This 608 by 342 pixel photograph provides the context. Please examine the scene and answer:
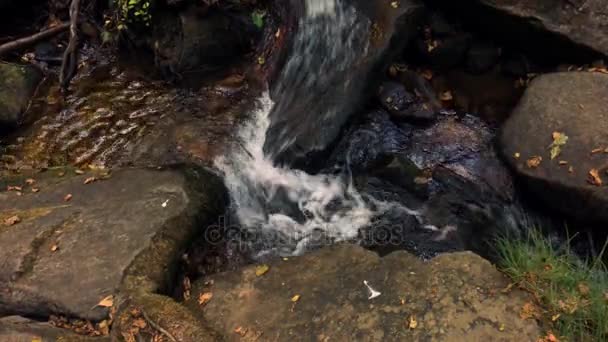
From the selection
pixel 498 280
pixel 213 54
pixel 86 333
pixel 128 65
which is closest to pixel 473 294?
pixel 498 280

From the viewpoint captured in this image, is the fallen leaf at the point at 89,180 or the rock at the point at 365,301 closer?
the rock at the point at 365,301

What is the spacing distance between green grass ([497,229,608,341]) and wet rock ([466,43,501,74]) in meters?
2.87

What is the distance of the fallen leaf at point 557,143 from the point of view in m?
4.53

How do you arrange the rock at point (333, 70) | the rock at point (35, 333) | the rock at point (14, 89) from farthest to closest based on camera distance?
the rock at point (14, 89)
the rock at point (333, 70)
the rock at point (35, 333)

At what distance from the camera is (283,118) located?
19.3ft

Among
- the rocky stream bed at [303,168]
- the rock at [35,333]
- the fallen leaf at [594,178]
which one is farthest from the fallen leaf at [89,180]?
the fallen leaf at [594,178]

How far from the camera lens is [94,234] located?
4.29 m

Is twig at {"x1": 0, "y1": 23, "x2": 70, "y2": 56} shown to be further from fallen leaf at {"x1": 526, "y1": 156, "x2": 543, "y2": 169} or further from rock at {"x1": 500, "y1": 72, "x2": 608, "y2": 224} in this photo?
fallen leaf at {"x1": 526, "y1": 156, "x2": 543, "y2": 169}

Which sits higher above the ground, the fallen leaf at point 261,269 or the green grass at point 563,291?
the green grass at point 563,291

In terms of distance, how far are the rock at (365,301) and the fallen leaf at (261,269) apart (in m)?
0.03

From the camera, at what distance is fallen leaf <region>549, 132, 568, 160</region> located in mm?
4527

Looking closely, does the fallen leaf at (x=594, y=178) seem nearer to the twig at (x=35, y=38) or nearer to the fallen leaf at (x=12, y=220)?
the fallen leaf at (x=12, y=220)

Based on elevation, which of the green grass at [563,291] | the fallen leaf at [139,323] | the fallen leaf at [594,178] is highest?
the fallen leaf at [594,178]

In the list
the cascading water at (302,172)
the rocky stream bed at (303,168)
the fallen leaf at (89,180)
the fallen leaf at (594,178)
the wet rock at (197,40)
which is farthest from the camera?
the wet rock at (197,40)
